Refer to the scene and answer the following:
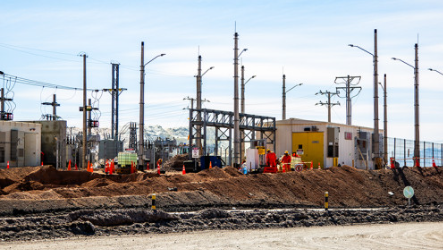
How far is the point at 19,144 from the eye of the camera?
49406 mm

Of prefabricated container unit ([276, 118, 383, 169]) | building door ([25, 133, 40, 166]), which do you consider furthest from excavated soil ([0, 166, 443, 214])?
building door ([25, 133, 40, 166])

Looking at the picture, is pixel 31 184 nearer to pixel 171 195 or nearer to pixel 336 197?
pixel 171 195

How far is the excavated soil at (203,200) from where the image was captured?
21.0 metres

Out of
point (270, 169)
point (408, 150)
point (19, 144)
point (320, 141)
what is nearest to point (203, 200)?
point (270, 169)

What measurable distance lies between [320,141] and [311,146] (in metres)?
0.94

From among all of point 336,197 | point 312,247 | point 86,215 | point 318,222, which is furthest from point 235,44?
point 312,247

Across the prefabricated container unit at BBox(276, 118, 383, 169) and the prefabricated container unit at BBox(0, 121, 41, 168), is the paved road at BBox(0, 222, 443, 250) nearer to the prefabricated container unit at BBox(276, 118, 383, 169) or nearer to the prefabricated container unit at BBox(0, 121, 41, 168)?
the prefabricated container unit at BBox(276, 118, 383, 169)

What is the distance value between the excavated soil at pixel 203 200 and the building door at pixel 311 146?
23.9 feet

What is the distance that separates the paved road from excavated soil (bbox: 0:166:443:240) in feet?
3.77

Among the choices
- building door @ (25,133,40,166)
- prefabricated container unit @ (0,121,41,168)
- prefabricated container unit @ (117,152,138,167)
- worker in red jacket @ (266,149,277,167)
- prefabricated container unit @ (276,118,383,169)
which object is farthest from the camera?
building door @ (25,133,40,166)

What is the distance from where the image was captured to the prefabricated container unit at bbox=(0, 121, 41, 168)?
48.6 m

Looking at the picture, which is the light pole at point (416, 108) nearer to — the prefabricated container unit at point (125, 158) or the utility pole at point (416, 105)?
the utility pole at point (416, 105)

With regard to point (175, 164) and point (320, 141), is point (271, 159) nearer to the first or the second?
point (320, 141)

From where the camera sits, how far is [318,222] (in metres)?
24.5
